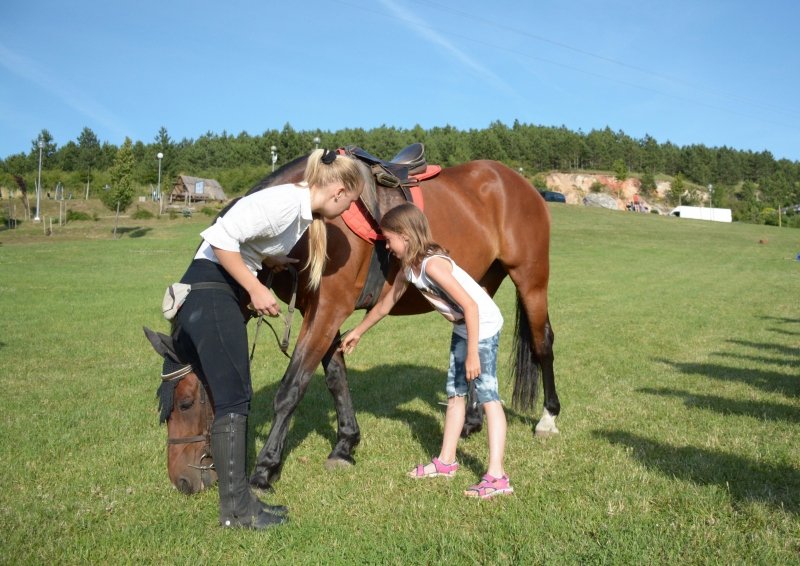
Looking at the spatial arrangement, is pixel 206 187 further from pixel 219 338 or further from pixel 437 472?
pixel 219 338

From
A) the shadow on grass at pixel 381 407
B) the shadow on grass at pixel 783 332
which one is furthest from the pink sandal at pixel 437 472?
the shadow on grass at pixel 783 332

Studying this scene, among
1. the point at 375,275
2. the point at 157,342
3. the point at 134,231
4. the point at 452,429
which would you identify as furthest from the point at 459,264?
the point at 134,231

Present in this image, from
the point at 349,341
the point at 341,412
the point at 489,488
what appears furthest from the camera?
the point at 341,412

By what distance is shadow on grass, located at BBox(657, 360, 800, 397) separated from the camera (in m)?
6.60

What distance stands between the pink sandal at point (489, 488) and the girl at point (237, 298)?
3.79 feet

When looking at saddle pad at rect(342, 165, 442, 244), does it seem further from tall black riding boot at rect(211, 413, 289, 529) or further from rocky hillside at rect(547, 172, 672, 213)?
rocky hillside at rect(547, 172, 672, 213)

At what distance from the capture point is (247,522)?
3209 mm

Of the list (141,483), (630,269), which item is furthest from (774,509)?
(630,269)

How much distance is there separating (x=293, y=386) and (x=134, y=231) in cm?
3549

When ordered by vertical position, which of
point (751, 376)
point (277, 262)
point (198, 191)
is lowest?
point (751, 376)

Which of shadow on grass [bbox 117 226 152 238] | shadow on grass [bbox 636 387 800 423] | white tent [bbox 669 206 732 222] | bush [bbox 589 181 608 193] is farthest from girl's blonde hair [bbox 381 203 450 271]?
bush [bbox 589 181 608 193]

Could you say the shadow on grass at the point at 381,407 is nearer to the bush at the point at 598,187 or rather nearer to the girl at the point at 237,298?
the girl at the point at 237,298

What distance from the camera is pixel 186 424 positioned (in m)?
3.53

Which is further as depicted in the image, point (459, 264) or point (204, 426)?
point (459, 264)
